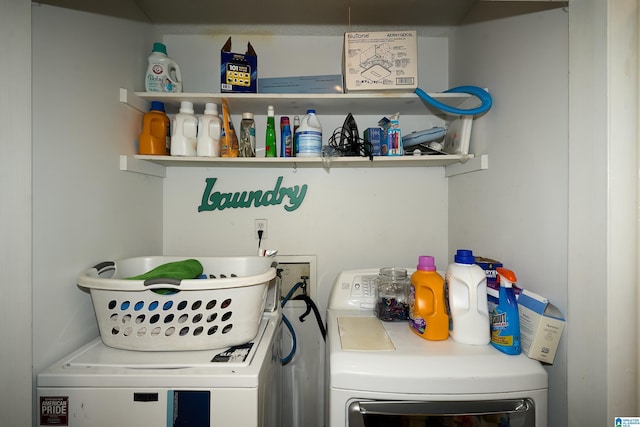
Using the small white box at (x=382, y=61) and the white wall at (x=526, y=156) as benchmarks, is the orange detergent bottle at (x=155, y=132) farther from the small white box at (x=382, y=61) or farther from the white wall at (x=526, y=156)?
the white wall at (x=526, y=156)

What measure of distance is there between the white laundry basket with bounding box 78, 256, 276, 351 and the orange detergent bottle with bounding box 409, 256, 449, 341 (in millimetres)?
558

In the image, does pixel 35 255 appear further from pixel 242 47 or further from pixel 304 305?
pixel 242 47

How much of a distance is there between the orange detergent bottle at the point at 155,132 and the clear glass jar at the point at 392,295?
4.03 feet

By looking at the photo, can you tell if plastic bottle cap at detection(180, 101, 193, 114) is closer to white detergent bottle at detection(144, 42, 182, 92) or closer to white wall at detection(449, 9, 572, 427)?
white detergent bottle at detection(144, 42, 182, 92)

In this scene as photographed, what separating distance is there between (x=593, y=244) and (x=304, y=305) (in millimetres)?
1306

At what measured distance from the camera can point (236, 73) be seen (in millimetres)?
1345

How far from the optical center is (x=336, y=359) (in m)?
0.86

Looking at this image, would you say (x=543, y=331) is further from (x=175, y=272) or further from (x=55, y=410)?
(x=55, y=410)

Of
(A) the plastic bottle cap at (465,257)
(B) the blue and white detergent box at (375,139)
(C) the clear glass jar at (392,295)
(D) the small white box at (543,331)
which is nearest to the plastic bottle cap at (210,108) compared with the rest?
(B) the blue and white detergent box at (375,139)

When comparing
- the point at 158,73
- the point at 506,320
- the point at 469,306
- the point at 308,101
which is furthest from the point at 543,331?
the point at 158,73

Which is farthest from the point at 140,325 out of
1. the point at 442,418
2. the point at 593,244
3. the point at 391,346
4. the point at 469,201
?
the point at 469,201

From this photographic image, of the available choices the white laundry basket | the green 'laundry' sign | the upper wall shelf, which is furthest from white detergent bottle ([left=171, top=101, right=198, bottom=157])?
the white laundry basket

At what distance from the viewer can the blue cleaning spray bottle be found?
897 millimetres

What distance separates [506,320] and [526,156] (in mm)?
597
